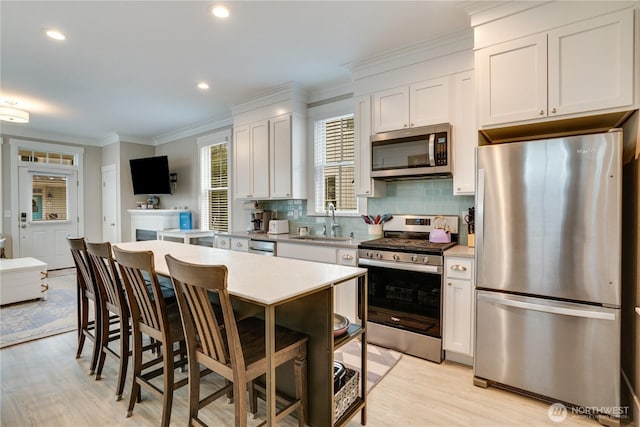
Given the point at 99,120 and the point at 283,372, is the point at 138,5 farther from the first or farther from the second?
the point at 99,120

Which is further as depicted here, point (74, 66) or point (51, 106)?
point (51, 106)

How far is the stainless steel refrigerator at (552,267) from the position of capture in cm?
189

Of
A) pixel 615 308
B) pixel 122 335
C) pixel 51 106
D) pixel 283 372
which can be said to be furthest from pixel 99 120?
pixel 615 308

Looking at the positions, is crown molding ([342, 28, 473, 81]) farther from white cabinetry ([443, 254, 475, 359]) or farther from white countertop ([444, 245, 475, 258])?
white cabinetry ([443, 254, 475, 359])

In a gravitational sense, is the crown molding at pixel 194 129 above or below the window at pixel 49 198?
above

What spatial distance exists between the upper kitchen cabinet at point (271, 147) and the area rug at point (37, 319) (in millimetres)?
2507

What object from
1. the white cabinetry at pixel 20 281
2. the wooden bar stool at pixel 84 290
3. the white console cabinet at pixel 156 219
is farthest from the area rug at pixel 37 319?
the white console cabinet at pixel 156 219

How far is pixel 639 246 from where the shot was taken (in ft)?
6.25

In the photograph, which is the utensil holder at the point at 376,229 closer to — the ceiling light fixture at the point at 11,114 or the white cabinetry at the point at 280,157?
the white cabinetry at the point at 280,157

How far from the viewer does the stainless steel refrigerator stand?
1886 mm

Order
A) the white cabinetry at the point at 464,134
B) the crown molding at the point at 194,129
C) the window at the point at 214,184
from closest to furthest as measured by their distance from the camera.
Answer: the white cabinetry at the point at 464,134, the crown molding at the point at 194,129, the window at the point at 214,184

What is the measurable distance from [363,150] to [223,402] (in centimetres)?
252

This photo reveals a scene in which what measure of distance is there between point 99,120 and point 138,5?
3930 mm

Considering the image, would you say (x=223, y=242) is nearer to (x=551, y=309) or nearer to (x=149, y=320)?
(x=149, y=320)
